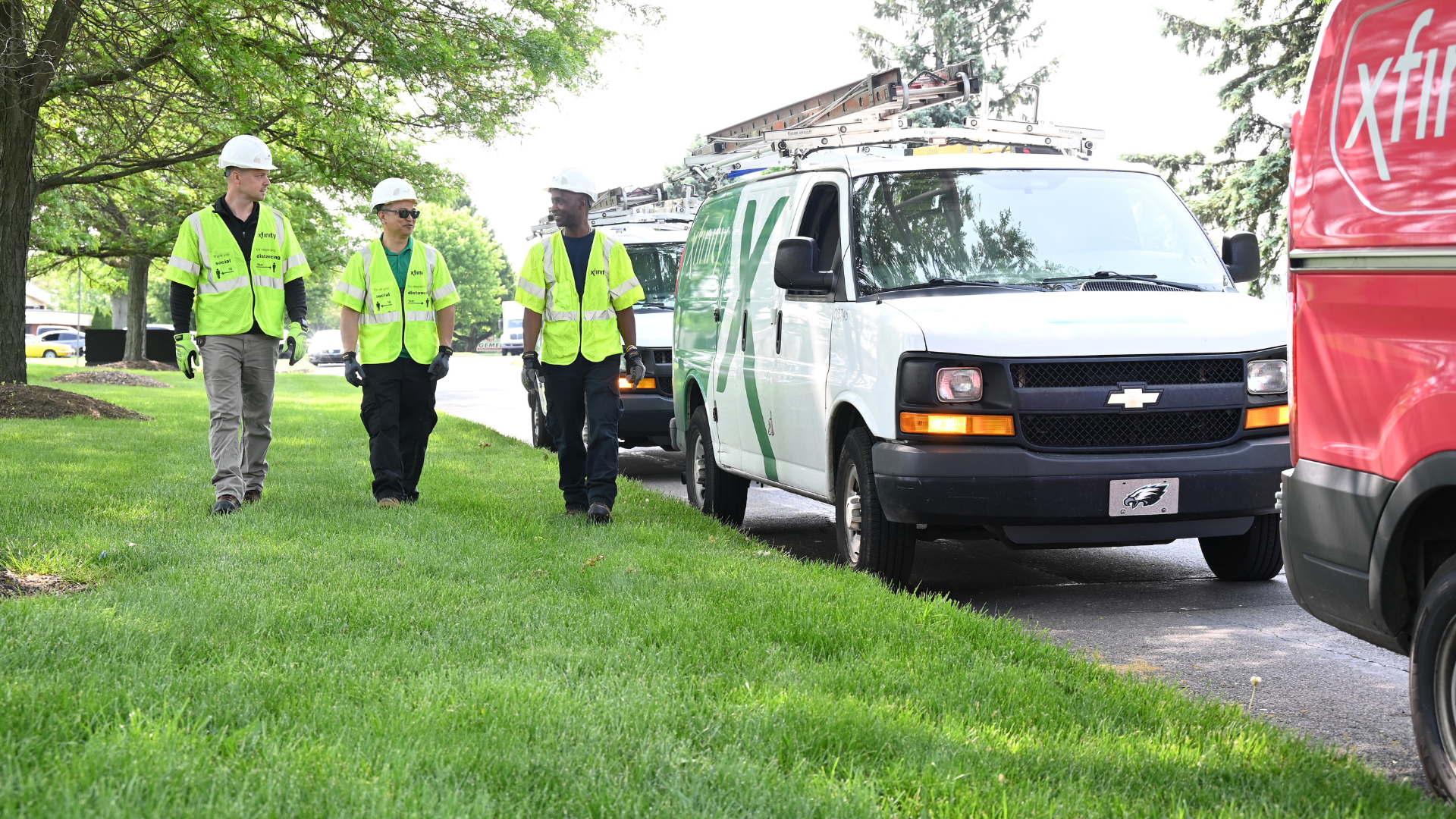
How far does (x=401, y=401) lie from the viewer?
920cm

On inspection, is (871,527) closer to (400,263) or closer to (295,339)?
(400,263)

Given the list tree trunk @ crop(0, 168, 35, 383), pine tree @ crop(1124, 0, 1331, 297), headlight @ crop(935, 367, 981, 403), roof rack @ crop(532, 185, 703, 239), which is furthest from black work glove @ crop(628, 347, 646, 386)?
pine tree @ crop(1124, 0, 1331, 297)

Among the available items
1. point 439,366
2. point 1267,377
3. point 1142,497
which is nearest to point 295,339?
point 439,366

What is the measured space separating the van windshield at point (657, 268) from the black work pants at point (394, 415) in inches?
206

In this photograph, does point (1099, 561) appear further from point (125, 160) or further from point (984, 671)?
point (125, 160)

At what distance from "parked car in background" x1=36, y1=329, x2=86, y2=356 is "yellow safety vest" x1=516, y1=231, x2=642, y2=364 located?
7064 centimetres

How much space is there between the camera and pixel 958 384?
6.11 metres

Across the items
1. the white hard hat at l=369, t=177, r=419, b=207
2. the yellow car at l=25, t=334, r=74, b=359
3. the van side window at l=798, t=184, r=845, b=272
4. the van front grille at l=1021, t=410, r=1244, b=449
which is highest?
the white hard hat at l=369, t=177, r=419, b=207

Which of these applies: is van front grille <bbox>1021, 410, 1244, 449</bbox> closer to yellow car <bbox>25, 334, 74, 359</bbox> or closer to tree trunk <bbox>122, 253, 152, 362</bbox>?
tree trunk <bbox>122, 253, 152, 362</bbox>

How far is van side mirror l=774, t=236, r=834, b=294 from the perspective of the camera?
6957 mm

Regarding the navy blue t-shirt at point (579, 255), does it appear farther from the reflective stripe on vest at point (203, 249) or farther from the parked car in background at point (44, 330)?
the parked car in background at point (44, 330)

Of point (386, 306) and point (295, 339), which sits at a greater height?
point (386, 306)

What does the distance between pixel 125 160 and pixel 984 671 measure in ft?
57.1

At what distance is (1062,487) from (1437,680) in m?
2.53
